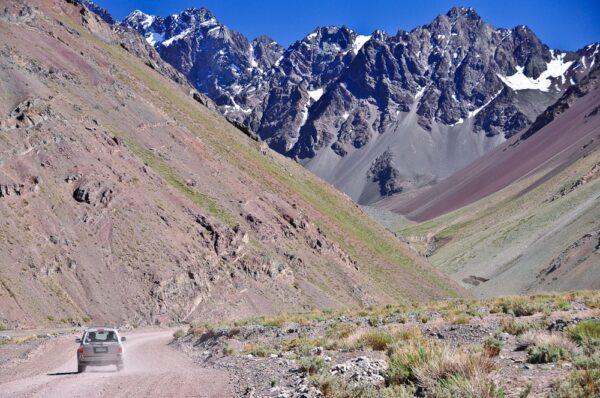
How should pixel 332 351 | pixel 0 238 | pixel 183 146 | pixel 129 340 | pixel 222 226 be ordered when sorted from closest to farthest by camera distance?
pixel 332 351
pixel 129 340
pixel 0 238
pixel 222 226
pixel 183 146

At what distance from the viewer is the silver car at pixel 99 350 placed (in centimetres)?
1858

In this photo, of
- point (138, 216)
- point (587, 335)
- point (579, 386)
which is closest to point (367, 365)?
point (587, 335)

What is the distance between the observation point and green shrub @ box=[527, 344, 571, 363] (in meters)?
11.2

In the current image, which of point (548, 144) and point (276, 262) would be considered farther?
point (548, 144)

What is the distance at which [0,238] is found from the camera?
4062cm

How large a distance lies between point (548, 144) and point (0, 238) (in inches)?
7428

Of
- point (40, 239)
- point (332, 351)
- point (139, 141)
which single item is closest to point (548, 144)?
point (139, 141)

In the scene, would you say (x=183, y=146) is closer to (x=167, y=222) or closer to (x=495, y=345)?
(x=167, y=222)

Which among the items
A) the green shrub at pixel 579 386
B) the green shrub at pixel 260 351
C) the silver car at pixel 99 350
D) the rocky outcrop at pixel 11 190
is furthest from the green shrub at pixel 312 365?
the rocky outcrop at pixel 11 190

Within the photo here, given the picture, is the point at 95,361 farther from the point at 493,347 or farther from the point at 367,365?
the point at 493,347

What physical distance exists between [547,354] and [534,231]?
319 ft

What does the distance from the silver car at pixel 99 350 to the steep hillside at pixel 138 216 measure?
68.1 feet

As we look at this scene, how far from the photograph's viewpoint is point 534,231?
101375 millimetres

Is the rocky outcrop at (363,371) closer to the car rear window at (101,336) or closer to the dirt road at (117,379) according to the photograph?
the dirt road at (117,379)
